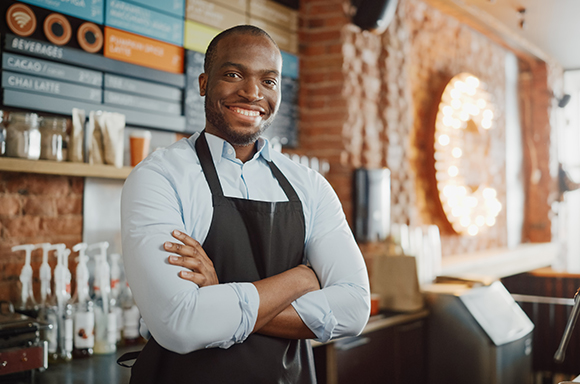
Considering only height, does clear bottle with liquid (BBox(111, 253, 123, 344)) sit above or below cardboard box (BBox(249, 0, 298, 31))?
below

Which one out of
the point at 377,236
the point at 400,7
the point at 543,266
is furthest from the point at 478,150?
the point at 377,236

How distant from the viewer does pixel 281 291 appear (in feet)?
4.47

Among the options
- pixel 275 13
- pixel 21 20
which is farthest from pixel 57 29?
pixel 275 13

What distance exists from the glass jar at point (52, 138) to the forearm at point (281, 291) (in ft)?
3.86

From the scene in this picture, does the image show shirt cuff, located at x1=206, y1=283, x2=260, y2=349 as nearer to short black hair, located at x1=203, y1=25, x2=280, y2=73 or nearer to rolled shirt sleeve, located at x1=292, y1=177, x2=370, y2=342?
rolled shirt sleeve, located at x1=292, y1=177, x2=370, y2=342

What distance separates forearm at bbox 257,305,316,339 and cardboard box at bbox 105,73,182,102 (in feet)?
5.06

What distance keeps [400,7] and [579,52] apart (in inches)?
160

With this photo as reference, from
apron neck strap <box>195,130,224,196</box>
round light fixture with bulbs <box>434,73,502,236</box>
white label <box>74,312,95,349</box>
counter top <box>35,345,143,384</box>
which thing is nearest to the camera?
apron neck strap <box>195,130,224,196</box>

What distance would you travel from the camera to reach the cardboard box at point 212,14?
2.92 m

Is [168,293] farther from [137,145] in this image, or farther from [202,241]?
[137,145]

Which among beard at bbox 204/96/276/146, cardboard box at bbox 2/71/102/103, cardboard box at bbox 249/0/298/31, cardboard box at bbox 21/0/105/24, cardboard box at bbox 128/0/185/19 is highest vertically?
cardboard box at bbox 249/0/298/31

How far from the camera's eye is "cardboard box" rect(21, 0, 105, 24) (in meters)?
2.25

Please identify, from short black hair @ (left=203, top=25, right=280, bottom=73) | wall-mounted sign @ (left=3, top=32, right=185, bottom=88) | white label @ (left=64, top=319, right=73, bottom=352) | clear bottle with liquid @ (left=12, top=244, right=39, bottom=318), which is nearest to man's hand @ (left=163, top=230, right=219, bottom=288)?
short black hair @ (left=203, top=25, right=280, bottom=73)

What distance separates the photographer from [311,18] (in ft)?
11.7
